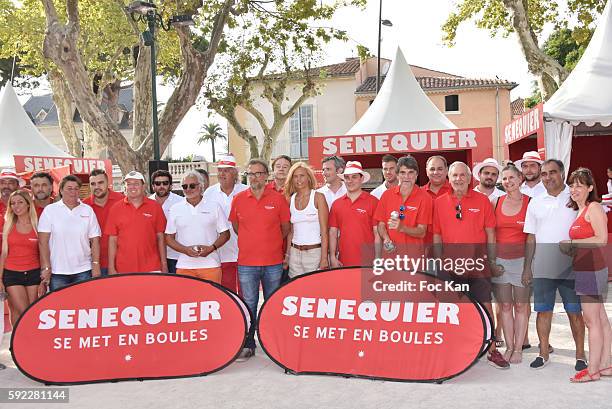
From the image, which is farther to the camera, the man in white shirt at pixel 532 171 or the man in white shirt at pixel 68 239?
the man in white shirt at pixel 532 171

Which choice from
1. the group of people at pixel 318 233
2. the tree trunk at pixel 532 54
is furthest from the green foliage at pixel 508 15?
the group of people at pixel 318 233

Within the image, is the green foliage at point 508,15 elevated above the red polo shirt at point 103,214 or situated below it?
above

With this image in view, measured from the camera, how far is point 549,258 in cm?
503

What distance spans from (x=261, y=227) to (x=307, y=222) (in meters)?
0.42

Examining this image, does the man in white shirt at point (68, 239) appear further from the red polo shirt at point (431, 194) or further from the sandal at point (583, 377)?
the sandal at point (583, 377)

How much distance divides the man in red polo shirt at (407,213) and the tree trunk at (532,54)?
35.2ft

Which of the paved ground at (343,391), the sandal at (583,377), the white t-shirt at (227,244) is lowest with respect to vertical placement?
the paved ground at (343,391)

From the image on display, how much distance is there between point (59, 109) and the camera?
24.6 m

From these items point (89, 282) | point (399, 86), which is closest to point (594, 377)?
point (89, 282)

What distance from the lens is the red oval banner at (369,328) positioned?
4.87 metres

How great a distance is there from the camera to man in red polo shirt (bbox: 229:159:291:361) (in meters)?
5.66

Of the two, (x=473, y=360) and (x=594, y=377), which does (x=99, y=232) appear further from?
(x=594, y=377)

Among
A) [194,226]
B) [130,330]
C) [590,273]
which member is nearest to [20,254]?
[130,330]

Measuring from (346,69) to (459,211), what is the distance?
31927 mm
